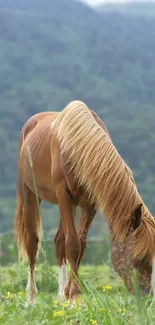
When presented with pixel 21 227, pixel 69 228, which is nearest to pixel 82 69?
pixel 21 227

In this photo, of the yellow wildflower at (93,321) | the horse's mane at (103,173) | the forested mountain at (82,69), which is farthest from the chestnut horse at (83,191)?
the forested mountain at (82,69)

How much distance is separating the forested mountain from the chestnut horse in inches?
1959

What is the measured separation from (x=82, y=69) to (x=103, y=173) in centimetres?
11842

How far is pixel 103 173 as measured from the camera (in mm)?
6234

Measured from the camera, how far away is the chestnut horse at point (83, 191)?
5.71 metres

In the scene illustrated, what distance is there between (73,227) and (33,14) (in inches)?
5927

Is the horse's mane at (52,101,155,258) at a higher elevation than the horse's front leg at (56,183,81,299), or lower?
higher

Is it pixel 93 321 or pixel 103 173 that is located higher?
pixel 103 173

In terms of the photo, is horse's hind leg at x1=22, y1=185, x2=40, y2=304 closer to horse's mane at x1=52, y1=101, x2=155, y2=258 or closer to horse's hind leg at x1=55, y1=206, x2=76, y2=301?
horse's hind leg at x1=55, y1=206, x2=76, y2=301

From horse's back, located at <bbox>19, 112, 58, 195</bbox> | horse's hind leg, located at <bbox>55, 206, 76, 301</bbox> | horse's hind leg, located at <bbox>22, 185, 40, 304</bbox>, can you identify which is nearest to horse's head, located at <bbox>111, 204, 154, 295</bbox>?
horse's back, located at <bbox>19, 112, 58, 195</bbox>

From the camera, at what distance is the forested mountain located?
278 ft

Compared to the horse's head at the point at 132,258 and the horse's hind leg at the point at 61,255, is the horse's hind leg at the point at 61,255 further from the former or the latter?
the horse's head at the point at 132,258

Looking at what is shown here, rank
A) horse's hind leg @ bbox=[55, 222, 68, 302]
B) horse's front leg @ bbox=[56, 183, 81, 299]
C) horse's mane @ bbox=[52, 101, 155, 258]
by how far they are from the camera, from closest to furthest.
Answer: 1. horse's mane @ bbox=[52, 101, 155, 258]
2. horse's front leg @ bbox=[56, 183, 81, 299]
3. horse's hind leg @ bbox=[55, 222, 68, 302]

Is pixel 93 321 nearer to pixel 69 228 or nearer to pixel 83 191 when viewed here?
pixel 69 228
